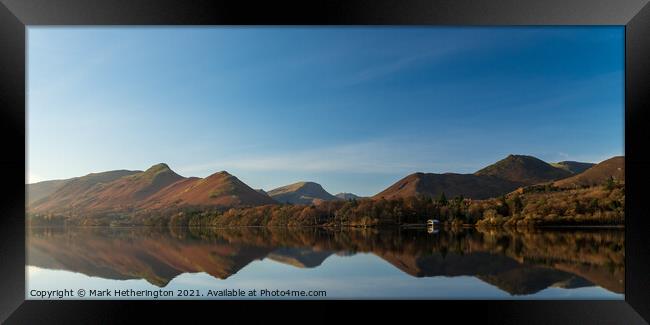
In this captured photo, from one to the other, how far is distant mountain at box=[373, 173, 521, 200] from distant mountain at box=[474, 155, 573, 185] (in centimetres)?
15

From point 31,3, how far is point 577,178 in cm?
741

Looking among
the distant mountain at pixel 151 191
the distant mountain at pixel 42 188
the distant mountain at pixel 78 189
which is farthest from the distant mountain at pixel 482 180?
the distant mountain at pixel 42 188

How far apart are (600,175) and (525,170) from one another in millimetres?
985

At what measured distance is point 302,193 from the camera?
19.6 feet

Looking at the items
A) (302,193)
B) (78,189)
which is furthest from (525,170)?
(78,189)

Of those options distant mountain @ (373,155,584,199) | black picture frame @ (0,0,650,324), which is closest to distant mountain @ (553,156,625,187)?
distant mountain @ (373,155,584,199)

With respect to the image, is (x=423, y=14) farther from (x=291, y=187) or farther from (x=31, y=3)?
(x=31, y=3)

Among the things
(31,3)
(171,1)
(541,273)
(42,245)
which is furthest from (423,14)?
(42,245)

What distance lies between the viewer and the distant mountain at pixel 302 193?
594 centimetres

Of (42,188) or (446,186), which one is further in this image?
(446,186)

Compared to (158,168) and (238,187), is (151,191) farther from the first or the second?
(238,187)

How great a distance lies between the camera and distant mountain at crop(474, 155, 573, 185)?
5645mm

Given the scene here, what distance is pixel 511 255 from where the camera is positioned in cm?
563

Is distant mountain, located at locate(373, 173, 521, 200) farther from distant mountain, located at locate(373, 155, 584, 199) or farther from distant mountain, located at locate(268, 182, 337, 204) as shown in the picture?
distant mountain, located at locate(268, 182, 337, 204)
